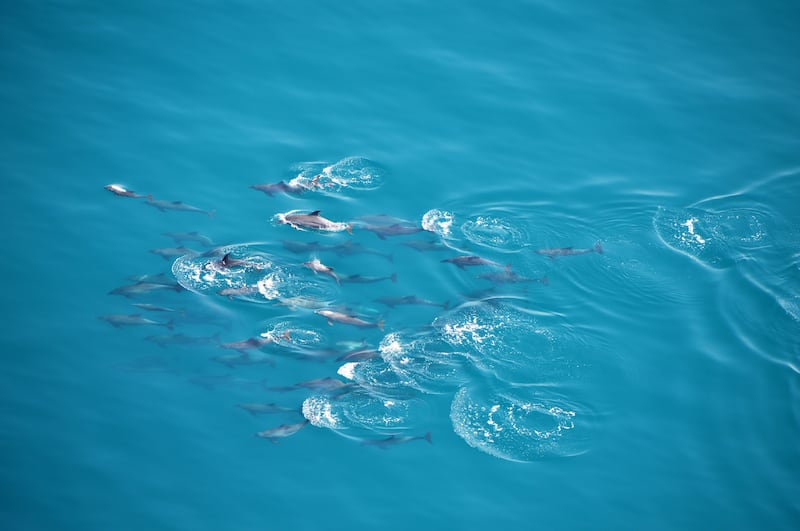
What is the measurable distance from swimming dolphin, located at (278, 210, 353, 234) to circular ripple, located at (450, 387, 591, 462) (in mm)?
3945

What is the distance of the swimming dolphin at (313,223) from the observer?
1189 cm

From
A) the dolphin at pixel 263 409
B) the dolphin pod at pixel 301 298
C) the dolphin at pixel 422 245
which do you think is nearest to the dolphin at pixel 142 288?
the dolphin pod at pixel 301 298

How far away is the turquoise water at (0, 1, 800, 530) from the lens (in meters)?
9.77

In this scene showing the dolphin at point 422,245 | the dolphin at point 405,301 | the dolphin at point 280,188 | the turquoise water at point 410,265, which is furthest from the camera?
the dolphin at point 280,188

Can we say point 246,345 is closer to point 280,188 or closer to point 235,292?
point 235,292

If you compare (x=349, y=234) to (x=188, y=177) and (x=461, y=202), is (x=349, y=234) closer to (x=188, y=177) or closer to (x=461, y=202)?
(x=461, y=202)

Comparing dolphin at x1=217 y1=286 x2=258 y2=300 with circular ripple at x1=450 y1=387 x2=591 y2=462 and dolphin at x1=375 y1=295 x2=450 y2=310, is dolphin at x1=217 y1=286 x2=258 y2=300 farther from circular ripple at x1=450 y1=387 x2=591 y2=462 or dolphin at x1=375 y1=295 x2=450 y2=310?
circular ripple at x1=450 y1=387 x2=591 y2=462

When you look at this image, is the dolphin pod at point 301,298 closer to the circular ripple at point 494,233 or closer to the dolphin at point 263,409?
the dolphin at point 263,409

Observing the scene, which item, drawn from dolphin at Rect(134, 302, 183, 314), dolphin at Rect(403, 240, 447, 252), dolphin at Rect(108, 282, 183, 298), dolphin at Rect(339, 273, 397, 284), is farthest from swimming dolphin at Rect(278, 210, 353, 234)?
dolphin at Rect(134, 302, 183, 314)

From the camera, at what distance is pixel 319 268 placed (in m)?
11.4

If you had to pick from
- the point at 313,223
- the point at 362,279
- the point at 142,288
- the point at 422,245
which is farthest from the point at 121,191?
the point at 422,245

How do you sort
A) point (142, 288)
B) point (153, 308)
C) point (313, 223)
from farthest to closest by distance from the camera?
point (313, 223) < point (142, 288) < point (153, 308)

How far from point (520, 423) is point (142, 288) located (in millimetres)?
6654

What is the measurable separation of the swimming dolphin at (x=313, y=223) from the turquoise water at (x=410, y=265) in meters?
0.25
